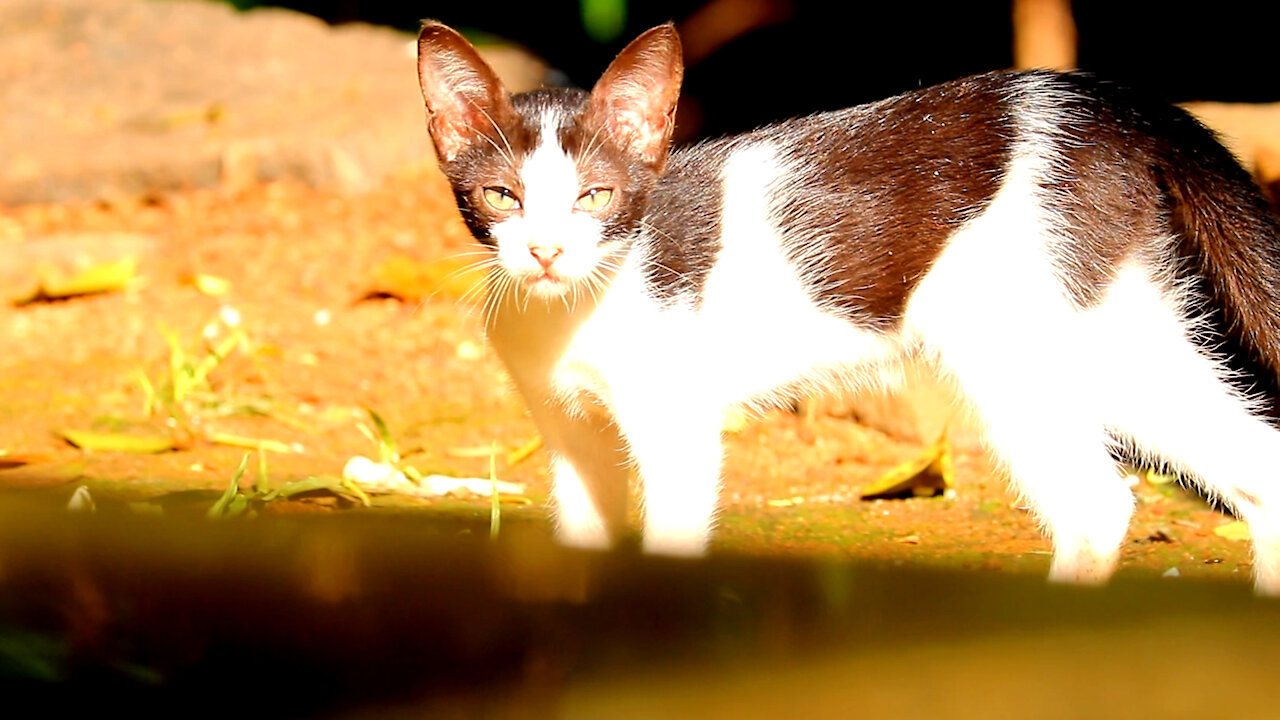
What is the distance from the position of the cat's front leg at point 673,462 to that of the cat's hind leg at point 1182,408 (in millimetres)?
989

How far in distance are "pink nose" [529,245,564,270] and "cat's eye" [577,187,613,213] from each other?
188mm

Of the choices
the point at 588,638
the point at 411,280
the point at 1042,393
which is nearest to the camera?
the point at 588,638

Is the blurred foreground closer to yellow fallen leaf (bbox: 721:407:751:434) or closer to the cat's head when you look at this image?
the cat's head

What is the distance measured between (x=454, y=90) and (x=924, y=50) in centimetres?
426

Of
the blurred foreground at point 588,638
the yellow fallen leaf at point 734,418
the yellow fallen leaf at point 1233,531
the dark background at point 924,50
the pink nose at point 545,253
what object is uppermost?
the dark background at point 924,50

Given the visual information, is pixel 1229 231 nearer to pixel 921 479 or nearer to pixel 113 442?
pixel 921 479


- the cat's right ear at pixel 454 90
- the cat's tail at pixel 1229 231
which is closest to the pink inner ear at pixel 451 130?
the cat's right ear at pixel 454 90

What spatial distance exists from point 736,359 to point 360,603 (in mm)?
1745

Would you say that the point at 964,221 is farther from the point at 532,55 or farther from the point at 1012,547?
the point at 532,55

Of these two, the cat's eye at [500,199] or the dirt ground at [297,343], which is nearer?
the cat's eye at [500,199]

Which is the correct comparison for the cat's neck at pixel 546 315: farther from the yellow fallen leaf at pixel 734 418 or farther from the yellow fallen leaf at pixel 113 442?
the yellow fallen leaf at pixel 113 442

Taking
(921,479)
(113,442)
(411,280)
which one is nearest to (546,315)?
(921,479)

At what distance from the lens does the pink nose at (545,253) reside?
3152 mm

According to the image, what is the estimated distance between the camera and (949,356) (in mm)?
3436
